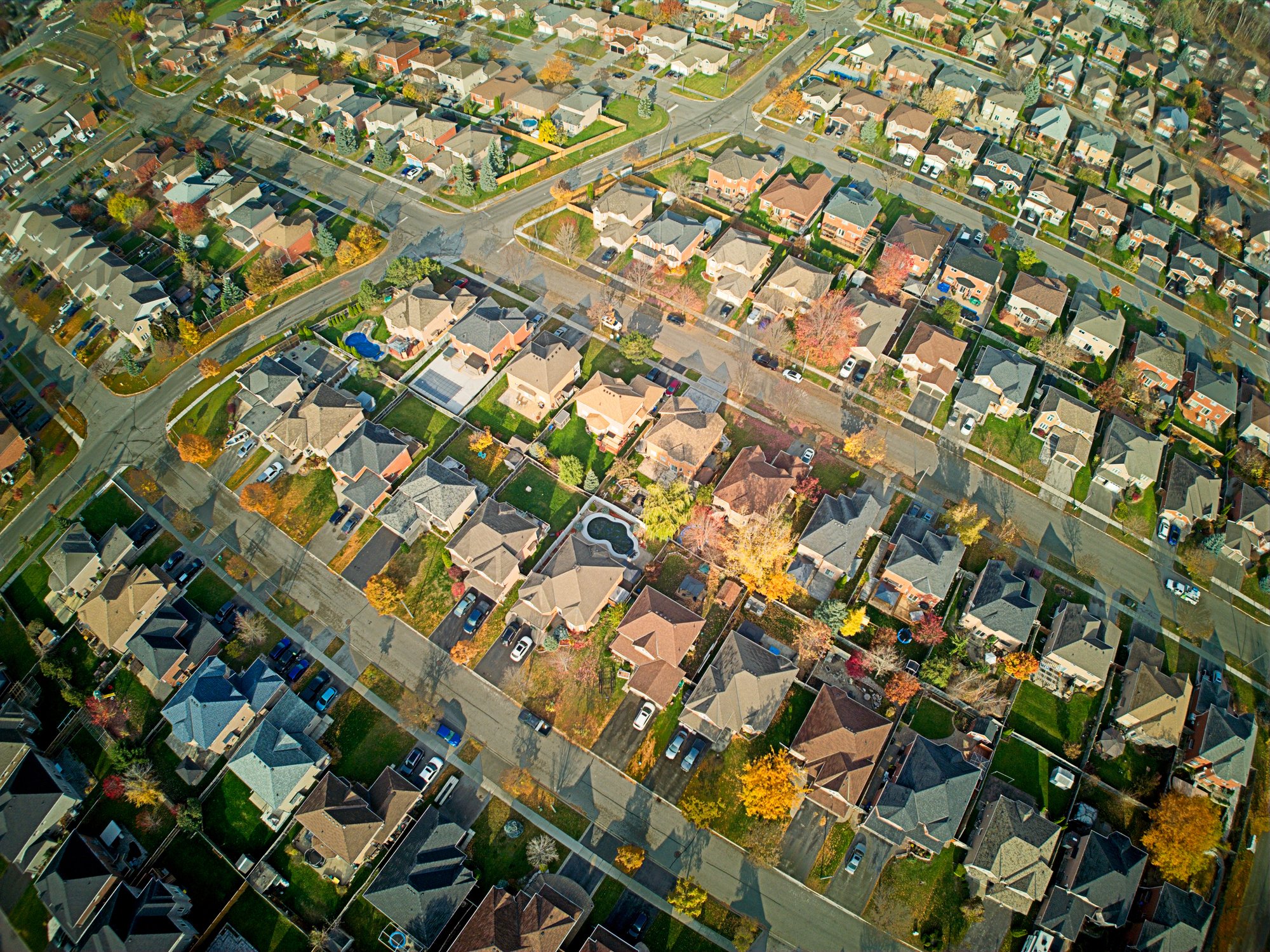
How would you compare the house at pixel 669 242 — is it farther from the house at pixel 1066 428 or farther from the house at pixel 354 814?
the house at pixel 354 814

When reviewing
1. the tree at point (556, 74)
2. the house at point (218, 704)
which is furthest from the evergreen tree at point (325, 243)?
the house at point (218, 704)

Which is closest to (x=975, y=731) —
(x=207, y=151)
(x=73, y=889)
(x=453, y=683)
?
(x=453, y=683)

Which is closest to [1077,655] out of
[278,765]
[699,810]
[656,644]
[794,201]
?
[699,810]

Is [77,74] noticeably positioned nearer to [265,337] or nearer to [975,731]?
[265,337]

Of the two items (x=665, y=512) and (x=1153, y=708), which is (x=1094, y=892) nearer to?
(x=1153, y=708)

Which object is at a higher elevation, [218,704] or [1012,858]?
[1012,858]

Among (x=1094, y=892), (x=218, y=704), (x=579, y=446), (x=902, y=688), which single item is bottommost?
(x=218, y=704)

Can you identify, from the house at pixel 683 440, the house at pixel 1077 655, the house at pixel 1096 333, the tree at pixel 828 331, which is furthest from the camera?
the house at pixel 1096 333
